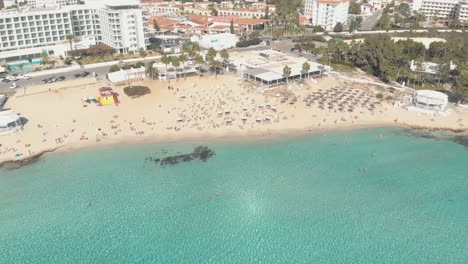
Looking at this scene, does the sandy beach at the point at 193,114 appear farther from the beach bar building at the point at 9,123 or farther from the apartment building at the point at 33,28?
the apartment building at the point at 33,28

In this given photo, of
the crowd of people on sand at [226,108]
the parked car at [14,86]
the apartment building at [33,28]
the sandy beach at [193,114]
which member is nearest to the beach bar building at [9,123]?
the sandy beach at [193,114]

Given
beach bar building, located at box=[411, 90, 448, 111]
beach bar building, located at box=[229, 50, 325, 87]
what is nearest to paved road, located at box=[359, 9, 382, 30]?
beach bar building, located at box=[229, 50, 325, 87]

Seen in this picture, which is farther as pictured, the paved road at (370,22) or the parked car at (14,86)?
the paved road at (370,22)

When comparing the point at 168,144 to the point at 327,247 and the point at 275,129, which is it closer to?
the point at 275,129

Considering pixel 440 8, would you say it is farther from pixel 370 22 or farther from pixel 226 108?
pixel 226 108

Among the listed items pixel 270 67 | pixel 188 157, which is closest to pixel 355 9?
pixel 270 67

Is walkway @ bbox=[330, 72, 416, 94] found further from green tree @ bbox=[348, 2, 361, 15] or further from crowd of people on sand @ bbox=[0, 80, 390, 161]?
green tree @ bbox=[348, 2, 361, 15]
